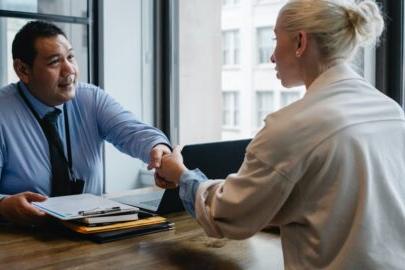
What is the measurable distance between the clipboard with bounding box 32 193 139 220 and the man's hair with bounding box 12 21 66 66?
2.18 ft

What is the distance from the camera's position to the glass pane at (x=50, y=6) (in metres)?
3.30

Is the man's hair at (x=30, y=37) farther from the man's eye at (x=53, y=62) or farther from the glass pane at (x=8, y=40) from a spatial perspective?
the glass pane at (x=8, y=40)

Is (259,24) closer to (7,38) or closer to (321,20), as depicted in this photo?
(7,38)

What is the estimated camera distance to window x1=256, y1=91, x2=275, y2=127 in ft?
11.5

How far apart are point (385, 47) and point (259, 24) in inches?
38.1

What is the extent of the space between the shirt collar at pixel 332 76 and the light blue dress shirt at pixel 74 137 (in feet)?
2.98

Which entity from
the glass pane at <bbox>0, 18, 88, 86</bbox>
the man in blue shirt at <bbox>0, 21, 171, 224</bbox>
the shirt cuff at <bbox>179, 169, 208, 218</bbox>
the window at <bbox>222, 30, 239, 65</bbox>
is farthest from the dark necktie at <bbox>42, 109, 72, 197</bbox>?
the window at <bbox>222, 30, 239, 65</bbox>

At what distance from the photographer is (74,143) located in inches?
83.2

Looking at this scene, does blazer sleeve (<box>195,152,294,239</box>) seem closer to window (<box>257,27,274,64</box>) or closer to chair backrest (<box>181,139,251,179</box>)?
chair backrest (<box>181,139,251,179</box>)

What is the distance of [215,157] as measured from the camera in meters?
1.69

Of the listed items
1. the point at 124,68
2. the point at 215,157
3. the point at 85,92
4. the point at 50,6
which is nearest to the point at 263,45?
the point at 124,68

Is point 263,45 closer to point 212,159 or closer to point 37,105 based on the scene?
point 37,105

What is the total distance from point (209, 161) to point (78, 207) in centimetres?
44

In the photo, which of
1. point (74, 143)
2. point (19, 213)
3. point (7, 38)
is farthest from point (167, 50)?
point (19, 213)
